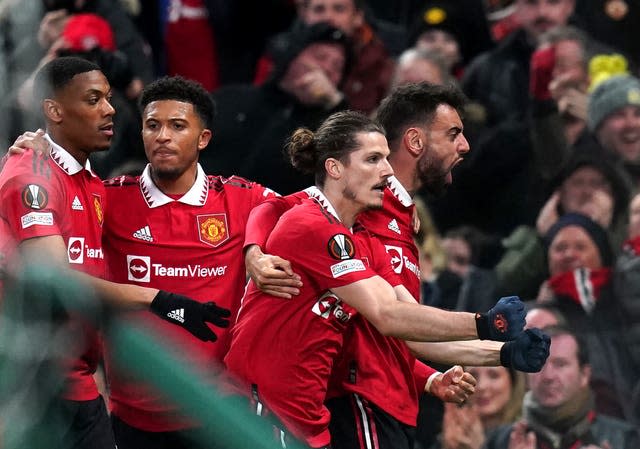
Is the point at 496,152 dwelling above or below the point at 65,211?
below

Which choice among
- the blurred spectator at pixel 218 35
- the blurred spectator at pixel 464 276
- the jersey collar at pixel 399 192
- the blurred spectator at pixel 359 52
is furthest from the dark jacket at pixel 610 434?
the blurred spectator at pixel 218 35

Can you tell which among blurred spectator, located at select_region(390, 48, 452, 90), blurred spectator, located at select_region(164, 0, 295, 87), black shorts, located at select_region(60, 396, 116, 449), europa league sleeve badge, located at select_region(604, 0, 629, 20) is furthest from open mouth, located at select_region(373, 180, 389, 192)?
blurred spectator, located at select_region(164, 0, 295, 87)

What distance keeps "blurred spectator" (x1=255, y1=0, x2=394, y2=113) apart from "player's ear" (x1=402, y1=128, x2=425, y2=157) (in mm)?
2618

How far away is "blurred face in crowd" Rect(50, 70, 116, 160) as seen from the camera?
6348 mm

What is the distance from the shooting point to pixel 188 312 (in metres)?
5.92

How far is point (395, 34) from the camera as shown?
10117 millimetres

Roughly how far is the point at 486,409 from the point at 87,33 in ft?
10.3

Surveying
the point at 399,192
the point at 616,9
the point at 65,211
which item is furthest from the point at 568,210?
the point at 65,211

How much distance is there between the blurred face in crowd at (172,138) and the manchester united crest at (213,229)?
0.17 metres

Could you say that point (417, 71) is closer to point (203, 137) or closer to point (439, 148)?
point (439, 148)

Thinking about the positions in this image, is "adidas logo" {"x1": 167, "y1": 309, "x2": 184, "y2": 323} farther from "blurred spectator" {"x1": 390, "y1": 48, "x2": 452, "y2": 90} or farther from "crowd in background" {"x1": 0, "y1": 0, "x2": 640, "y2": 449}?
"blurred spectator" {"x1": 390, "y1": 48, "x2": 452, "y2": 90}

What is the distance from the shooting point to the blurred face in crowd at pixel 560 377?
26.3ft

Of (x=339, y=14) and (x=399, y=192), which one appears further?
(x=339, y=14)

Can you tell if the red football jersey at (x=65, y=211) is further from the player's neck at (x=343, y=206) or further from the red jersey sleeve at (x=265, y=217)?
the player's neck at (x=343, y=206)
